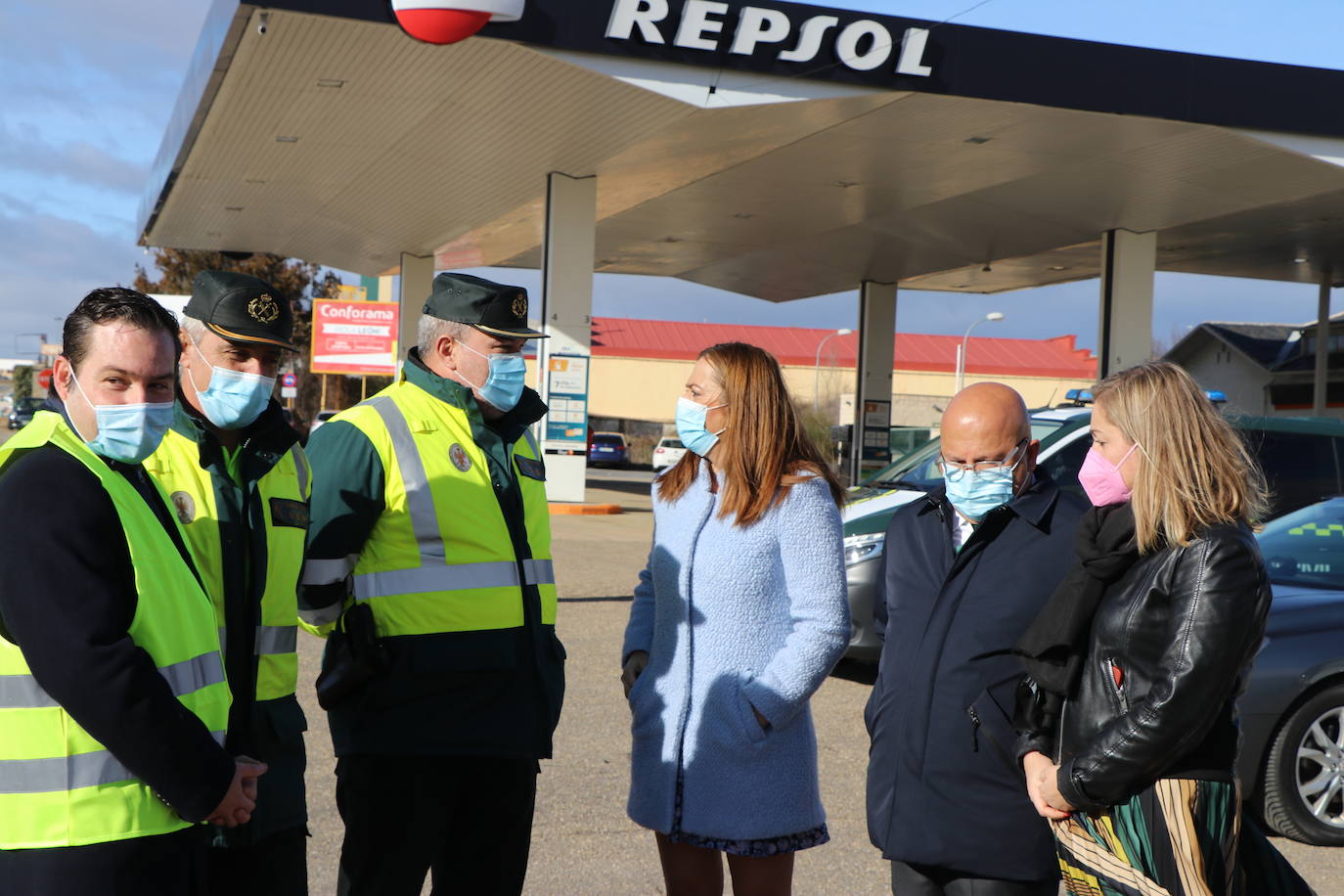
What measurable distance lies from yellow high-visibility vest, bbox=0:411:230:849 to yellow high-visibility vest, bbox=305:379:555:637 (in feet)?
2.27

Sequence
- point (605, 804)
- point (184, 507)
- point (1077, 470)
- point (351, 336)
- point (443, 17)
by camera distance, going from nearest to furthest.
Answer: point (184, 507) → point (605, 804) → point (1077, 470) → point (443, 17) → point (351, 336)

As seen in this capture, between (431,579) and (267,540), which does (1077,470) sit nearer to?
(431,579)

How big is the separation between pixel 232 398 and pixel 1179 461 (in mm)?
2118

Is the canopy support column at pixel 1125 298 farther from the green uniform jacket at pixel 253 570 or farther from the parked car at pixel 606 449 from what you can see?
the parked car at pixel 606 449

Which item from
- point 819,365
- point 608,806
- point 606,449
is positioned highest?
point 819,365

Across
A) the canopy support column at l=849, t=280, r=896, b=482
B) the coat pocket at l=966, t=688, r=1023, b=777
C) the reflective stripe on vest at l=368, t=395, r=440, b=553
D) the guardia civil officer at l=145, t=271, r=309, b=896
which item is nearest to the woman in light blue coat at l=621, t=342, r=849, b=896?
the coat pocket at l=966, t=688, r=1023, b=777

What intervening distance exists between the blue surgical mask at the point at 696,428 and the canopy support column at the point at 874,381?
25772 mm

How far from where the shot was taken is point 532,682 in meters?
3.23

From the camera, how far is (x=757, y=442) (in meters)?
3.35

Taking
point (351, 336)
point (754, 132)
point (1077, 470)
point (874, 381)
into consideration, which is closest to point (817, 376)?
point (351, 336)

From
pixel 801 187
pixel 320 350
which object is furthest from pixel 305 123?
pixel 320 350

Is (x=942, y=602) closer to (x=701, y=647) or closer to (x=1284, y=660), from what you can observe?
(x=701, y=647)

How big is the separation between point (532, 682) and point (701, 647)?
0.45 metres

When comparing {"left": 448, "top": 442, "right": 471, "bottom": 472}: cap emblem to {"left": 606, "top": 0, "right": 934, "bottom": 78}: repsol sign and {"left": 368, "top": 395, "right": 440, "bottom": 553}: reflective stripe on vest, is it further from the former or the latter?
{"left": 606, "top": 0, "right": 934, "bottom": 78}: repsol sign
